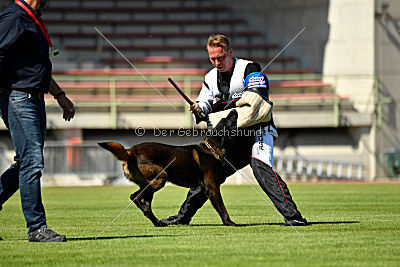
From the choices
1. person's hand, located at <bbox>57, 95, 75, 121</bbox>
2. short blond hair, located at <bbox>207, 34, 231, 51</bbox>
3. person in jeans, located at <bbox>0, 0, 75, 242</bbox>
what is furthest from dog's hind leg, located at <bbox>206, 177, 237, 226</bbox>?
person in jeans, located at <bbox>0, 0, 75, 242</bbox>

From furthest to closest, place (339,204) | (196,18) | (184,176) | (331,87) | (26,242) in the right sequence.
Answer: (196,18), (331,87), (339,204), (184,176), (26,242)

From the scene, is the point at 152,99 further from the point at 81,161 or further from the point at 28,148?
the point at 28,148

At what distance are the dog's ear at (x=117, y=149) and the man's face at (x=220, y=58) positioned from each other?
122cm

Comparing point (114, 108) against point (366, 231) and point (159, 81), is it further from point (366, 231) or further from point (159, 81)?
point (366, 231)

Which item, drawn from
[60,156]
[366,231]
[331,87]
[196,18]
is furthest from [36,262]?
[196,18]

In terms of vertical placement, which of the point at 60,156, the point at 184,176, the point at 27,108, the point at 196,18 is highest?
the point at 196,18

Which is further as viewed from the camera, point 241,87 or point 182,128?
point 182,128

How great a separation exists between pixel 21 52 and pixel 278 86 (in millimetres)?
17642

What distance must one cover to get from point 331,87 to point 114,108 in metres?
Result: 7.17

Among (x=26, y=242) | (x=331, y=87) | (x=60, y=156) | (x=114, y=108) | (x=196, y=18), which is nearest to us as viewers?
(x=26, y=242)

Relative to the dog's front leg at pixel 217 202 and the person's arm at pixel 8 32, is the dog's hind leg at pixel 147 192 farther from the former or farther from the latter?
the person's arm at pixel 8 32

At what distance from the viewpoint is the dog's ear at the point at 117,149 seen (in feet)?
19.5

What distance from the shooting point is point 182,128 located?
2091cm

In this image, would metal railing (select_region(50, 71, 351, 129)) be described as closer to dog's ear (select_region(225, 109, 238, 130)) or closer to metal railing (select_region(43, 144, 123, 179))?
metal railing (select_region(43, 144, 123, 179))
